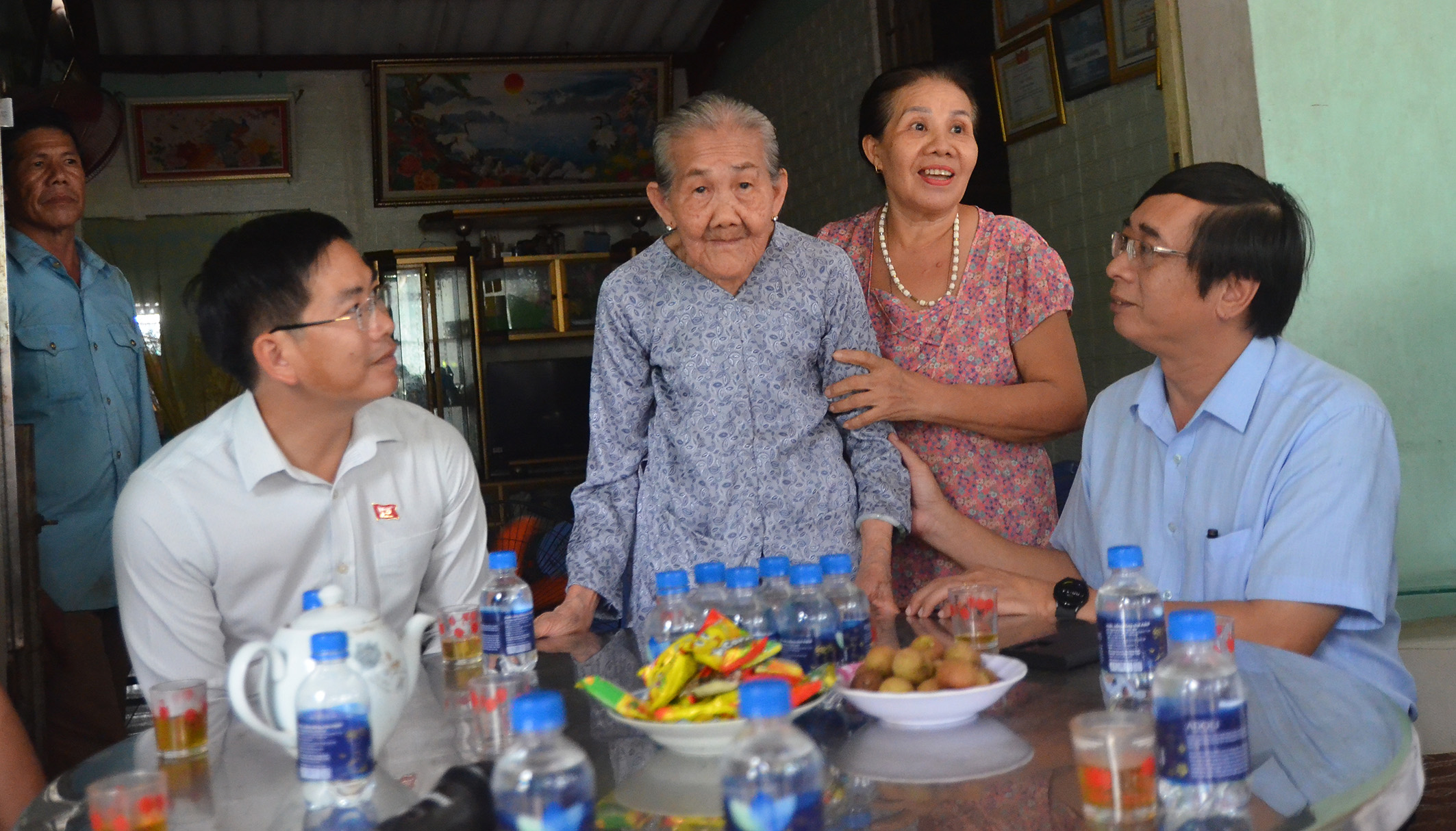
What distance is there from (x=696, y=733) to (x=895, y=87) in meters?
1.72

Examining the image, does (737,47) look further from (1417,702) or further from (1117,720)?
(1117,720)

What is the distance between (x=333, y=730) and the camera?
3.82 feet

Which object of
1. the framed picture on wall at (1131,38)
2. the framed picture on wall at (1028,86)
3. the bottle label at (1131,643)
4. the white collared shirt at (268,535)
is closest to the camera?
the bottle label at (1131,643)

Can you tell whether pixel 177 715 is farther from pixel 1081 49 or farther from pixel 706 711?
pixel 1081 49

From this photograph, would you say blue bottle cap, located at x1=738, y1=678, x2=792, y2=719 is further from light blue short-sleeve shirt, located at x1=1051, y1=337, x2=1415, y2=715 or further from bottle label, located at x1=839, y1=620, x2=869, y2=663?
light blue short-sleeve shirt, located at x1=1051, y1=337, x2=1415, y2=715

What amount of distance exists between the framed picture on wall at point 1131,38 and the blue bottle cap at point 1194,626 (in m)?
3.43

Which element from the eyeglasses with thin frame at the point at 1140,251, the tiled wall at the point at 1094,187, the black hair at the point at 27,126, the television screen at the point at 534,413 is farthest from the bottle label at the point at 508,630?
the television screen at the point at 534,413

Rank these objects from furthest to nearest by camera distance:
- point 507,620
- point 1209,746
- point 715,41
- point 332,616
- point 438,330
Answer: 1. point 715,41
2. point 438,330
3. point 507,620
4. point 332,616
5. point 1209,746

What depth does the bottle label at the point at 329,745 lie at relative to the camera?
1167mm

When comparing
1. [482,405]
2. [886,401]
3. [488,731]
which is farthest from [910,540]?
[482,405]

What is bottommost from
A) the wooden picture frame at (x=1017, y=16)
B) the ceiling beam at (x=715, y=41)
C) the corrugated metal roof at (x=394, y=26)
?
the wooden picture frame at (x=1017, y=16)

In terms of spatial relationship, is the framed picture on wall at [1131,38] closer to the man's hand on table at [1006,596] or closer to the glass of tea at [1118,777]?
the man's hand on table at [1006,596]

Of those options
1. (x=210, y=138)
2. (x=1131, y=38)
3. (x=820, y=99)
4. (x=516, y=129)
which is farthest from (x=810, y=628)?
(x=210, y=138)

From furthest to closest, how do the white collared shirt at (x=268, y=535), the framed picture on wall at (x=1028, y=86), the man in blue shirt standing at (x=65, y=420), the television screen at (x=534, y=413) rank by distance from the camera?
the television screen at (x=534, y=413)
the framed picture on wall at (x=1028, y=86)
the man in blue shirt standing at (x=65, y=420)
the white collared shirt at (x=268, y=535)
